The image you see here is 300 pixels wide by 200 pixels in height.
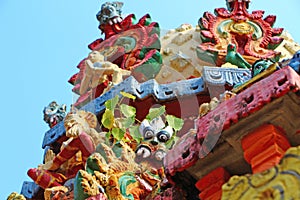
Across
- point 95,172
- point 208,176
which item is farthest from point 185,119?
point 208,176

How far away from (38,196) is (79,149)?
145 cm

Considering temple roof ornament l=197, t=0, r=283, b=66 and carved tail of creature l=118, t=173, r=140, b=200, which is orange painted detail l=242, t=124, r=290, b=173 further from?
temple roof ornament l=197, t=0, r=283, b=66

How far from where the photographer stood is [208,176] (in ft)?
22.9

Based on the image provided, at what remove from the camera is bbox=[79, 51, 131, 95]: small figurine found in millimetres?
11883

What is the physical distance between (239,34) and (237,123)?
20.0ft

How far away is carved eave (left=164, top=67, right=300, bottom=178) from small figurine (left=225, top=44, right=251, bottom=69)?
4719 mm

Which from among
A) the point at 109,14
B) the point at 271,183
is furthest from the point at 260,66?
the point at 109,14

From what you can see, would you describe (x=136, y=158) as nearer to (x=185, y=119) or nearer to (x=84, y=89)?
(x=185, y=119)

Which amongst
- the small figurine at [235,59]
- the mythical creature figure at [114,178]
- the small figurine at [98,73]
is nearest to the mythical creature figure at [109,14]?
the small figurine at [98,73]

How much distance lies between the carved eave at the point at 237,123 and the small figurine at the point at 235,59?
15.5 feet

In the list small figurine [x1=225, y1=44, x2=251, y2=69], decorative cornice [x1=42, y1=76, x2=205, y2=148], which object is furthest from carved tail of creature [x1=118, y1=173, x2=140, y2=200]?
small figurine [x1=225, y1=44, x2=251, y2=69]

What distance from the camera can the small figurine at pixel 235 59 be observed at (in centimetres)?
1180

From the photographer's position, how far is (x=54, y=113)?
12352 millimetres

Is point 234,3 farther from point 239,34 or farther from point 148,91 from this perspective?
point 148,91
